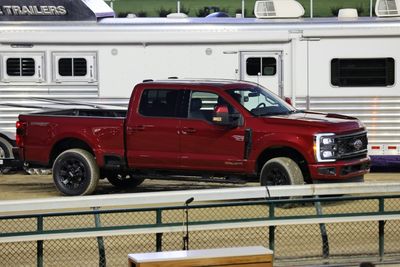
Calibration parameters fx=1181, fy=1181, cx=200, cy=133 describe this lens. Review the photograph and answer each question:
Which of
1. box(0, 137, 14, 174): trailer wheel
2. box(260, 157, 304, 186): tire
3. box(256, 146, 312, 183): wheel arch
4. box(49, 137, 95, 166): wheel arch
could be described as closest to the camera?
box(260, 157, 304, 186): tire

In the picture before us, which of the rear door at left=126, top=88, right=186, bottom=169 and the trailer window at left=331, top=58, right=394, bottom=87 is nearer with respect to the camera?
the rear door at left=126, top=88, right=186, bottom=169

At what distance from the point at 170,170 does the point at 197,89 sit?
1234 millimetres

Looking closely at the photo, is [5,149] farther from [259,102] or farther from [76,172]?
[259,102]

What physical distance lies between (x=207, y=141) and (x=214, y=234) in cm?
357

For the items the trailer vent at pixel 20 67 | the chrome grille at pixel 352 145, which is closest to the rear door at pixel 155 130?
the chrome grille at pixel 352 145

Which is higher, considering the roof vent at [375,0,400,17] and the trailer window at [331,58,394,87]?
the roof vent at [375,0,400,17]

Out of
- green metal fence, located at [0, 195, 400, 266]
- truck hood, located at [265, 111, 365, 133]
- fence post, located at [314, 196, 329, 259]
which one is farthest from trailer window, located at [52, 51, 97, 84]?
Answer: fence post, located at [314, 196, 329, 259]

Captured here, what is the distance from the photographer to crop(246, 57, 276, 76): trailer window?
65.5 ft

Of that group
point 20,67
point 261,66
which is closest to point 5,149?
point 20,67

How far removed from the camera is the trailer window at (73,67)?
20.2 metres

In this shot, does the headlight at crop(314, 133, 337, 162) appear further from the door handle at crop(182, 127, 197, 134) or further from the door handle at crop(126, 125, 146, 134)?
the door handle at crop(126, 125, 146, 134)

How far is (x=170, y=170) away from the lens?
672 inches

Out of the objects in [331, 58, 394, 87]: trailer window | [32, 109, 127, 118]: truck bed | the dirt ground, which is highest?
[331, 58, 394, 87]: trailer window

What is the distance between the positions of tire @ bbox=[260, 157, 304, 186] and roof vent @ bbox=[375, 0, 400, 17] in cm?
511
